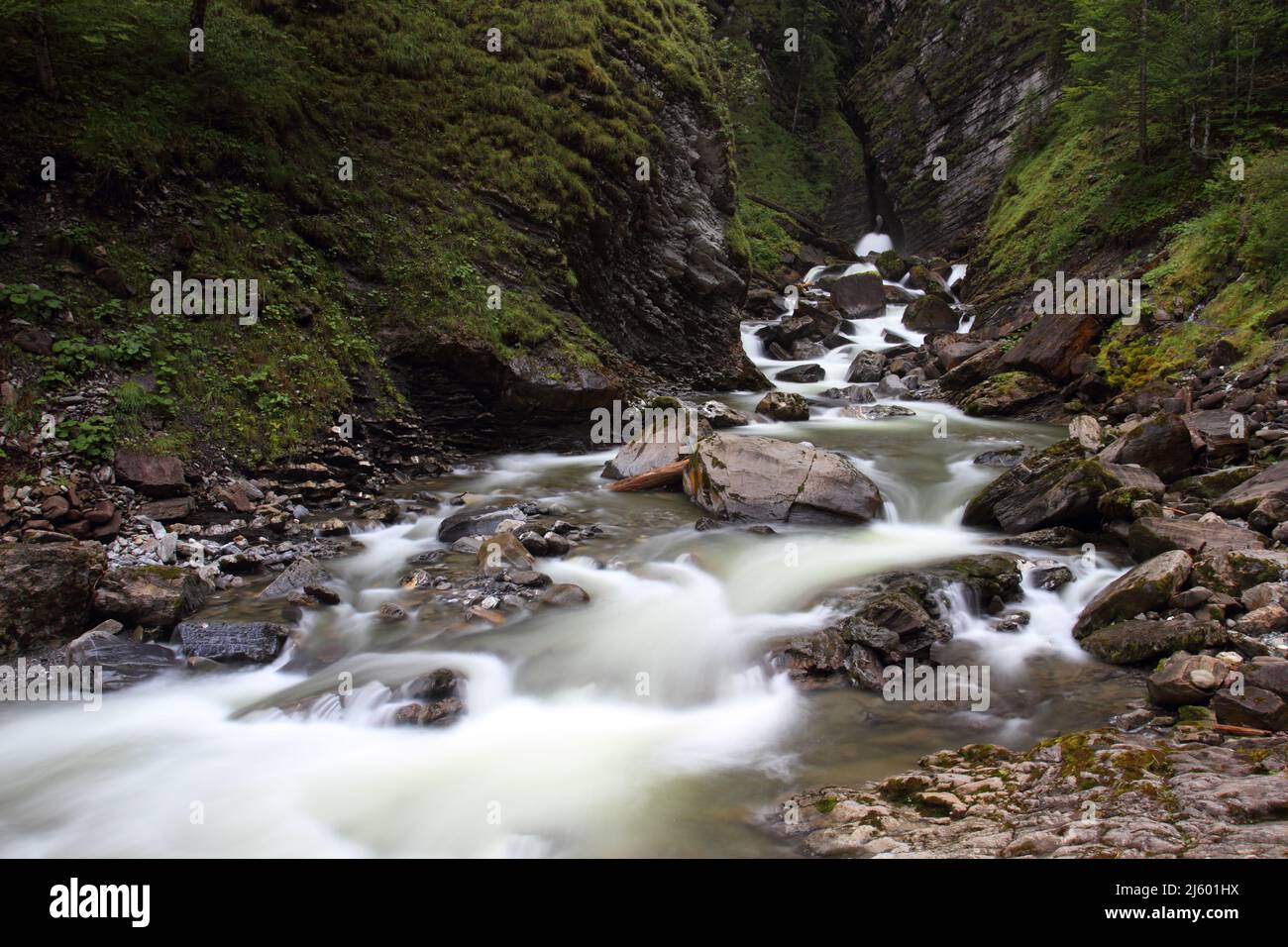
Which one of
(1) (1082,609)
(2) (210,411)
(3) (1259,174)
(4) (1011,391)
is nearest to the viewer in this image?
(1) (1082,609)

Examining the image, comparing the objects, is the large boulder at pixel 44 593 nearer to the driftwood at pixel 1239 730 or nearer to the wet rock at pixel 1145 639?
the driftwood at pixel 1239 730

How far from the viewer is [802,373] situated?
2088cm

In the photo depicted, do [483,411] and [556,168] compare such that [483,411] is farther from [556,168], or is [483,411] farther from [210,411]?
[556,168]

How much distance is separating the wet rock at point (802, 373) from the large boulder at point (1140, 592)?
14937mm

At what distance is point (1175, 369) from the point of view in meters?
13.1

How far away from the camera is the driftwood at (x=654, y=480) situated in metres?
11.0

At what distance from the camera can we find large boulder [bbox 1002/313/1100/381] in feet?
50.5

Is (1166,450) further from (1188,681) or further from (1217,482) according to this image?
(1188,681)

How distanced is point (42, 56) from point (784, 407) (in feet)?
44.7

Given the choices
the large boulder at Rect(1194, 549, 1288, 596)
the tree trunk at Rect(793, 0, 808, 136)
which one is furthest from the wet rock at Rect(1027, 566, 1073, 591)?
the tree trunk at Rect(793, 0, 808, 136)

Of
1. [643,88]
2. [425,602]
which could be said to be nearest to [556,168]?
[643,88]

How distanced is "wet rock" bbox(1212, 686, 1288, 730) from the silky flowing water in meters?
0.77

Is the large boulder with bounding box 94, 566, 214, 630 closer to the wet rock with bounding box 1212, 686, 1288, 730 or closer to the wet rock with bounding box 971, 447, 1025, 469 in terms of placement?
the wet rock with bounding box 1212, 686, 1288, 730

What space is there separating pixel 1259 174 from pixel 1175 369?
4.74m
